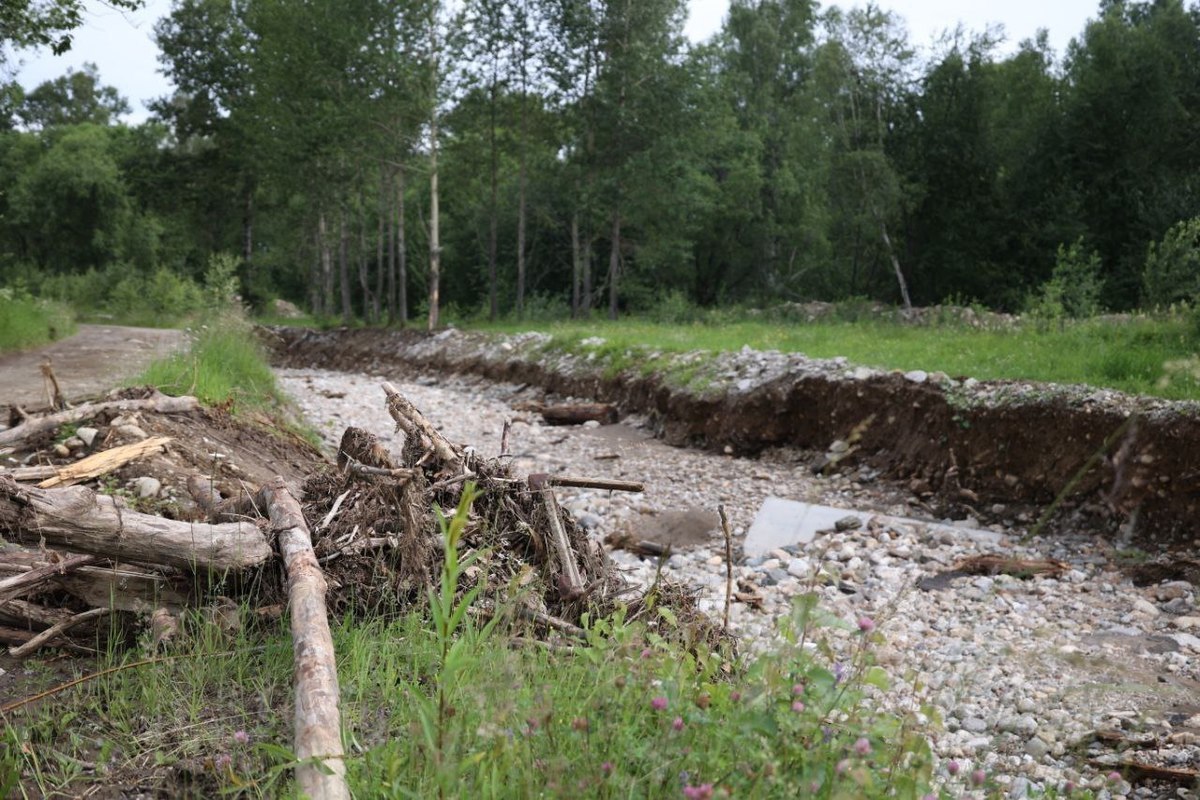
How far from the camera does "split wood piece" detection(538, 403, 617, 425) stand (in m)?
14.5

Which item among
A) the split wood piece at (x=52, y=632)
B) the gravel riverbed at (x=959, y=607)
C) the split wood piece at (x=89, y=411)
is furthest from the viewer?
the split wood piece at (x=89, y=411)

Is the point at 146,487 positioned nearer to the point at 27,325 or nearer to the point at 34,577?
the point at 34,577

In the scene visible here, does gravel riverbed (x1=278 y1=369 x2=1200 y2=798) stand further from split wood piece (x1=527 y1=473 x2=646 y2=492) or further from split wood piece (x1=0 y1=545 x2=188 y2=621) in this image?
split wood piece (x1=0 y1=545 x2=188 y2=621)

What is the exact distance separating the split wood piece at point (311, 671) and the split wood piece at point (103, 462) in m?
2.12

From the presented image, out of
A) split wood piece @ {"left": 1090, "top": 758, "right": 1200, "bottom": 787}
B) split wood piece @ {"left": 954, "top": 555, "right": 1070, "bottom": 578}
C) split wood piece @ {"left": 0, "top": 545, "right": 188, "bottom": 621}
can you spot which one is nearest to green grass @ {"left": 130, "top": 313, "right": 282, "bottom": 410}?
split wood piece @ {"left": 0, "top": 545, "right": 188, "bottom": 621}

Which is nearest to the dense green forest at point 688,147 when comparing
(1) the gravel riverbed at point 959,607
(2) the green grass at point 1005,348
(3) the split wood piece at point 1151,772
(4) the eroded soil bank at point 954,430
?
(2) the green grass at point 1005,348

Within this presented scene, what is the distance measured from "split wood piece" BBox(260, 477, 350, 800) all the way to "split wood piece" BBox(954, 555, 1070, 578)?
18.4 ft

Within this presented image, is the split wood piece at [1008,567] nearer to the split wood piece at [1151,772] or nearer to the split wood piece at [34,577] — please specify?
the split wood piece at [1151,772]

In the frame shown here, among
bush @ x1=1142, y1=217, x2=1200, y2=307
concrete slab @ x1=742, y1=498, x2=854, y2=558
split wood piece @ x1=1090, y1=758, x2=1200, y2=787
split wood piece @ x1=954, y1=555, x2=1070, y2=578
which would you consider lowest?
concrete slab @ x1=742, y1=498, x2=854, y2=558

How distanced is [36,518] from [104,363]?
10.6 metres

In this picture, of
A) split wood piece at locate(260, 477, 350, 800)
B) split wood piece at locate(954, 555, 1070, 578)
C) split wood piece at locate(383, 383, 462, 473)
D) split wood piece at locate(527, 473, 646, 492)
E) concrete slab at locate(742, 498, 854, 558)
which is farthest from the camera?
concrete slab at locate(742, 498, 854, 558)

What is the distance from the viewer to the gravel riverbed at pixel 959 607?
4.09m

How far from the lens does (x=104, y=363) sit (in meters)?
12.7

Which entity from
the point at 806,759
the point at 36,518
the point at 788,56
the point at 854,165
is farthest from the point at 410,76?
the point at 806,759
